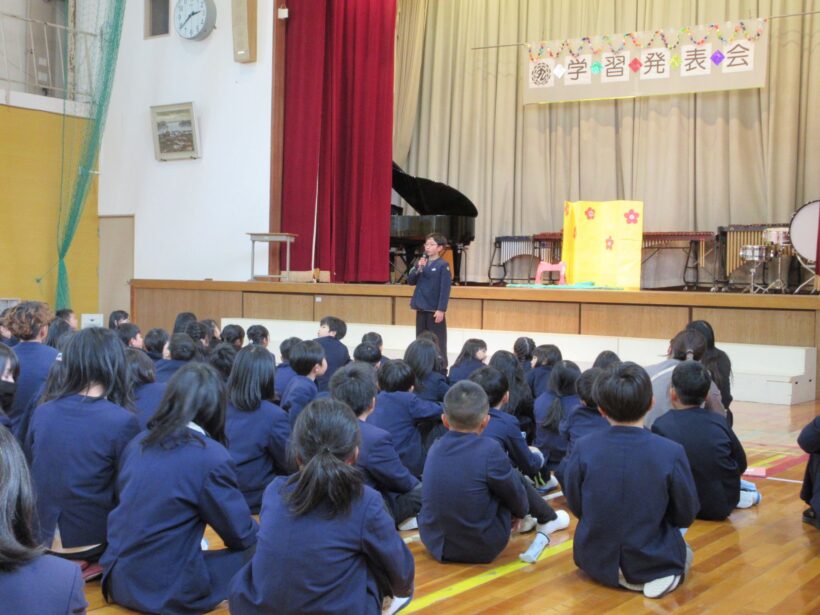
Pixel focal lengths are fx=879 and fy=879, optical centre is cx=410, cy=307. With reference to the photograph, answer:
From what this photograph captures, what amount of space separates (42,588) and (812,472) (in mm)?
3237

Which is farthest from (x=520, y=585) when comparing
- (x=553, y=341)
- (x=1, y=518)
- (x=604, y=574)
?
(x=553, y=341)

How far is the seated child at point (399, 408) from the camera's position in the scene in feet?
12.2

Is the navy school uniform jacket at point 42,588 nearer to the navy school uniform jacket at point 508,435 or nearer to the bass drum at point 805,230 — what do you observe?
the navy school uniform jacket at point 508,435

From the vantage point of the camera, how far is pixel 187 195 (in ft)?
36.4

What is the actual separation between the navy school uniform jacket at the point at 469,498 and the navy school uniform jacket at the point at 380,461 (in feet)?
0.32

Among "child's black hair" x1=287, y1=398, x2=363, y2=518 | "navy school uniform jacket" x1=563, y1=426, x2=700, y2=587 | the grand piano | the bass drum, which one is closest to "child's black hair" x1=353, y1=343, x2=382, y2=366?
"navy school uniform jacket" x1=563, y1=426, x2=700, y2=587

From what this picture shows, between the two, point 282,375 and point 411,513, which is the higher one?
point 282,375

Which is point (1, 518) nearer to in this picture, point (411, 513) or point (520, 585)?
point (520, 585)

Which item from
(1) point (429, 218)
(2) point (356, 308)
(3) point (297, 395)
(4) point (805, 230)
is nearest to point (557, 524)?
(3) point (297, 395)

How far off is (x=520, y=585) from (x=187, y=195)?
903 centimetres

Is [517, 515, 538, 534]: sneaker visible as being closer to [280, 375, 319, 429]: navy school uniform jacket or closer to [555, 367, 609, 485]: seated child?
[555, 367, 609, 485]: seated child

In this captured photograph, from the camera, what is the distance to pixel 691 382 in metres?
3.54

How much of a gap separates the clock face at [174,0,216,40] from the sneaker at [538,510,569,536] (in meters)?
8.85

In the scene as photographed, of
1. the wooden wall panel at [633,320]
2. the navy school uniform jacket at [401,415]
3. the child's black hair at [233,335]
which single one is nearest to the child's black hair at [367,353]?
the navy school uniform jacket at [401,415]
